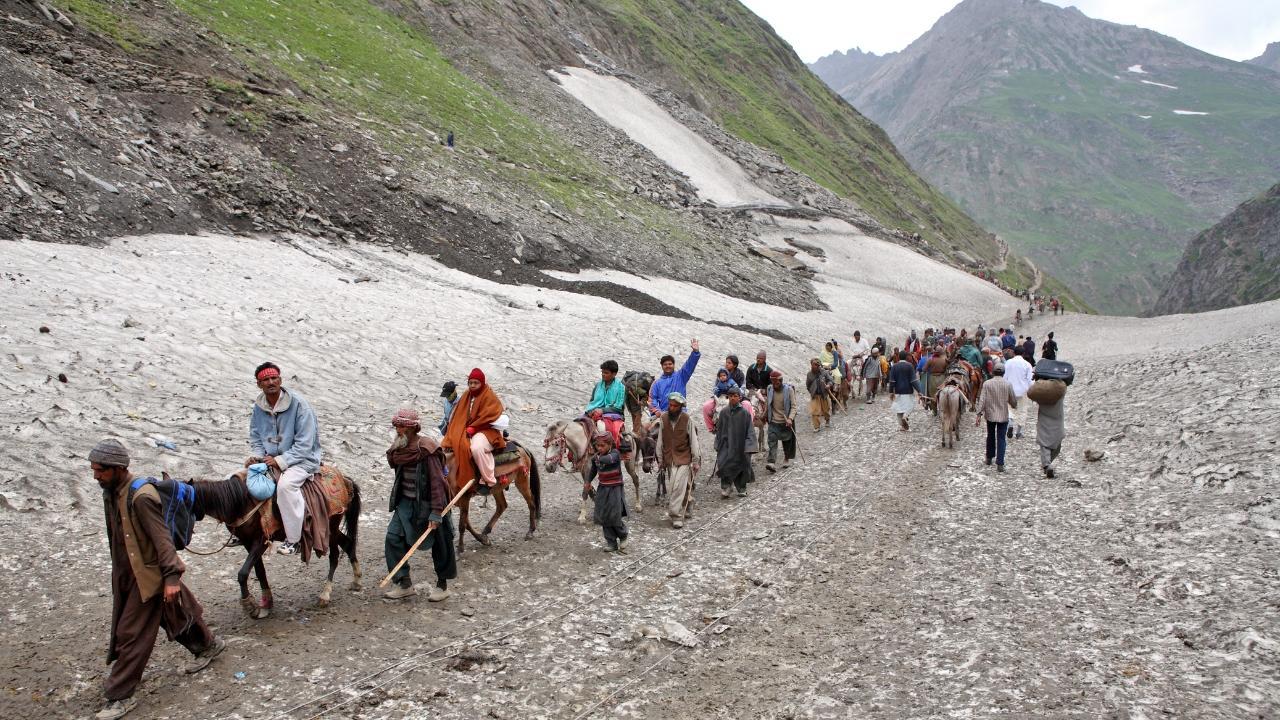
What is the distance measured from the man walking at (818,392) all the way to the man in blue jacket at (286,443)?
13.9 m

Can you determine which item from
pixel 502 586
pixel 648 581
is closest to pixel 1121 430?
pixel 648 581

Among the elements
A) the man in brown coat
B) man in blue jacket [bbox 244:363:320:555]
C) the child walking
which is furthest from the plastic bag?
the child walking

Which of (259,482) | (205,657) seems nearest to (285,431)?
(259,482)

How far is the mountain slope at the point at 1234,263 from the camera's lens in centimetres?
10675

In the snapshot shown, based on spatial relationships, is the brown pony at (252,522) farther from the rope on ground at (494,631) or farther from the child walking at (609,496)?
the child walking at (609,496)

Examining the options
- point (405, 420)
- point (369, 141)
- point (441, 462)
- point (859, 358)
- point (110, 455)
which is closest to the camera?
point (110, 455)

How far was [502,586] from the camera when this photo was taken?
9.43 metres

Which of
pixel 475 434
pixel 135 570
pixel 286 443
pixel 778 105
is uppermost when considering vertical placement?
pixel 778 105

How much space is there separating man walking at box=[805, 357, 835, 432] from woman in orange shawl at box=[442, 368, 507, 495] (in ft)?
37.1

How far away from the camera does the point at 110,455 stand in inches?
246

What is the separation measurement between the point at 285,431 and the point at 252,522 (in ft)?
3.03

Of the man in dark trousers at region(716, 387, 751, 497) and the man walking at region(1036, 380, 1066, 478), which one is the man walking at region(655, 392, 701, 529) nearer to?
the man in dark trousers at region(716, 387, 751, 497)

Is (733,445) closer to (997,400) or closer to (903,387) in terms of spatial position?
(997,400)

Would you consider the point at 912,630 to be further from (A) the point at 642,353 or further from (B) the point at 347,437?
(A) the point at 642,353
